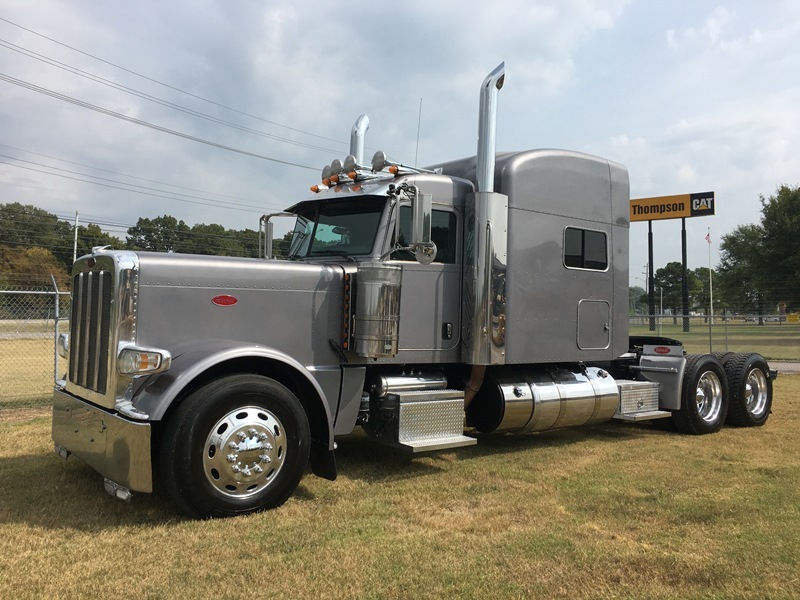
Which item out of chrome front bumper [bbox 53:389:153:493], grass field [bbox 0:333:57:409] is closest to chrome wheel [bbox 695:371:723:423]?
chrome front bumper [bbox 53:389:153:493]

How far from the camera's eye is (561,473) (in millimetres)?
5680

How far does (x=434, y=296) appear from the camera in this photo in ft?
19.1

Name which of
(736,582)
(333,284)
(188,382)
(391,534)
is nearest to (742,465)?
(736,582)

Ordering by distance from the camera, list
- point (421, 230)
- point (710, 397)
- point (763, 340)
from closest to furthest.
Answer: point (421, 230) → point (710, 397) → point (763, 340)

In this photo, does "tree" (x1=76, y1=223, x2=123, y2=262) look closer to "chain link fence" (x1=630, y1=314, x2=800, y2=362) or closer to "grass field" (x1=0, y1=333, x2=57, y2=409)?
"grass field" (x1=0, y1=333, x2=57, y2=409)

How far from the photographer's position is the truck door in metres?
5.62

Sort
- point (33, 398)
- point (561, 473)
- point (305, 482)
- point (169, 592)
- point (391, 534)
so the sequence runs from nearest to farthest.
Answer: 1. point (169, 592)
2. point (391, 534)
3. point (305, 482)
4. point (561, 473)
5. point (33, 398)

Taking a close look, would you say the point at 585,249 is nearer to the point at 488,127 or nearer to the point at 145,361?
the point at 488,127

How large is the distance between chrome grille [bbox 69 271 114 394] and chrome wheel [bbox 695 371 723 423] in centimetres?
693

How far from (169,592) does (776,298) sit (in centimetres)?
4276

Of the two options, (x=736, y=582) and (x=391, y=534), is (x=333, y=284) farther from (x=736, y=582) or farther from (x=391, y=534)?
(x=736, y=582)

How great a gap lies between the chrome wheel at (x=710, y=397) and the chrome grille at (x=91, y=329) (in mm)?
6928

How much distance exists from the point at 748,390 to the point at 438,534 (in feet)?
20.8

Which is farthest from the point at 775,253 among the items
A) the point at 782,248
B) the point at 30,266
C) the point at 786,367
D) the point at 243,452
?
the point at 30,266
